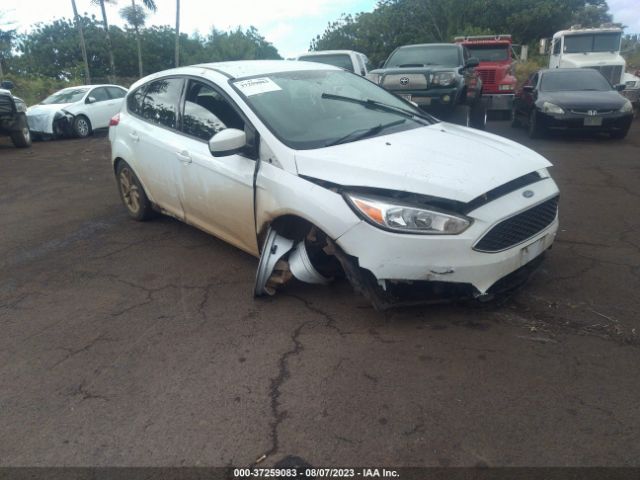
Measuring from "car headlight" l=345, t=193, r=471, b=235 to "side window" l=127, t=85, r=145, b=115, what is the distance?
11.4 feet

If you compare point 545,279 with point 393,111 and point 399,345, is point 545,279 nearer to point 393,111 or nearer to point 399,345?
point 399,345

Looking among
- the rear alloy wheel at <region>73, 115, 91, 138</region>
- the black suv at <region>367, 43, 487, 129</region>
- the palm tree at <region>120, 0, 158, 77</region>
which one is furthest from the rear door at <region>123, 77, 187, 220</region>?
the palm tree at <region>120, 0, 158, 77</region>

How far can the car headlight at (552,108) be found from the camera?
34.0ft

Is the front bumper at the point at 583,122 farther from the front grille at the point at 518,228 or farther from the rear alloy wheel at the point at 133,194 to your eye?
the rear alloy wheel at the point at 133,194

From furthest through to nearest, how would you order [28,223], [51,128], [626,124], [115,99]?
1. [115,99]
2. [51,128]
3. [626,124]
4. [28,223]

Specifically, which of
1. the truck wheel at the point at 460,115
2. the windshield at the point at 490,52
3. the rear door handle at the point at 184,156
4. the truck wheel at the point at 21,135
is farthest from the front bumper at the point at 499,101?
the truck wheel at the point at 21,135

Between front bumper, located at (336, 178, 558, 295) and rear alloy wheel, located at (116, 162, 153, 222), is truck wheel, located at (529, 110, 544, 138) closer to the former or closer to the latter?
rear alloy wheel, located at (116, 162, 153, 222)

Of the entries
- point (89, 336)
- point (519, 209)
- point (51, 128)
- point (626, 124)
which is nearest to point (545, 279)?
point (519, 209)

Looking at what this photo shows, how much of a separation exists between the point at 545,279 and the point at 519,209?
104 cm

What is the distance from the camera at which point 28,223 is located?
664 cm

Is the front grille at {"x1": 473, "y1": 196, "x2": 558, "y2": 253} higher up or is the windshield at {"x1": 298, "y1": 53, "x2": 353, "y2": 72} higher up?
the windshield at {"x1": 298, "y1": 53, "x2": 353, "y2": 72}

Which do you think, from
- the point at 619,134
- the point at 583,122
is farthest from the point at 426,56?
the point at 619,134

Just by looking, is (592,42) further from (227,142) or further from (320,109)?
(227,142)

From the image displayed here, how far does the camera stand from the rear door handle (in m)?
4.62
